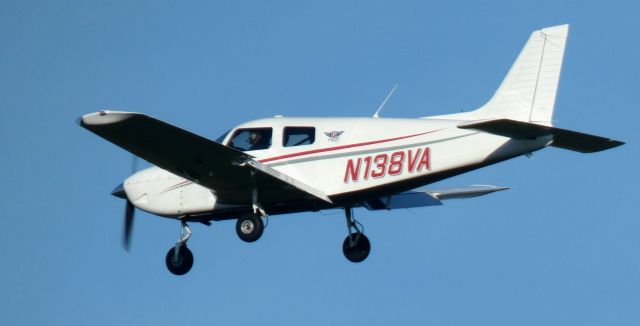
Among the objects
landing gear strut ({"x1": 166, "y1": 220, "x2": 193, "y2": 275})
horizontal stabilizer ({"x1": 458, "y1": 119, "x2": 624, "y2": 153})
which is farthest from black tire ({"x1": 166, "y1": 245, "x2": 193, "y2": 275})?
horizontal stabilizer ({"x1": 458, "y1": 119, "x2": 624, "y2": 153})

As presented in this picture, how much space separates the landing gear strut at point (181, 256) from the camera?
91.1ft

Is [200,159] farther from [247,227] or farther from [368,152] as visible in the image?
[368,152]

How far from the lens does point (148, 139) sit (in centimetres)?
2583

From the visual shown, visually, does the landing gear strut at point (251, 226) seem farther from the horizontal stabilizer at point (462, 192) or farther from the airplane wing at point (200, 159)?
the horizontal stabilizer at point (462, 192)

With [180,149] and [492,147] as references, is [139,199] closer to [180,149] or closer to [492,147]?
[180,149]

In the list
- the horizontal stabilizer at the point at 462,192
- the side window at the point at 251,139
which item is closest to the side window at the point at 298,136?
the side window at the point at 251,139

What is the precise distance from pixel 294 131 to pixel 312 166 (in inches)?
Answer: 28.7

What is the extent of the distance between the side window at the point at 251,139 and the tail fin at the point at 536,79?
4.11 meters

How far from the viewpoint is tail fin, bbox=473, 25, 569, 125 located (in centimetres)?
2519

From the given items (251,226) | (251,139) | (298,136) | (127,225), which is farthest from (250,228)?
(127,225)

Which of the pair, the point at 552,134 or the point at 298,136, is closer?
the point at 552,134

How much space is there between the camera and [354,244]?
92.0ft

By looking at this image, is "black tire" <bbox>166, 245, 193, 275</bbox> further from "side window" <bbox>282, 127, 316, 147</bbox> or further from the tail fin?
the tail fin

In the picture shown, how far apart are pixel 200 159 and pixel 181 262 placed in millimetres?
2517
